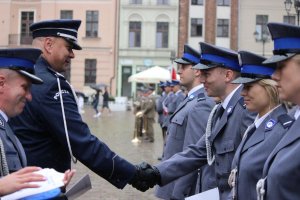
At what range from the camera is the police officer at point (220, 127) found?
4398 millimetres

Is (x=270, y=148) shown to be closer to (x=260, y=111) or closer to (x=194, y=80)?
(x=260, y=111)

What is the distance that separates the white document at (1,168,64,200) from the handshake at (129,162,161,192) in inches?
71.3

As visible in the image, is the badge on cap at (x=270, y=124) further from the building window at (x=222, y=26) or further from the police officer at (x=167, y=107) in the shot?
the building window at (x=222, y=26)

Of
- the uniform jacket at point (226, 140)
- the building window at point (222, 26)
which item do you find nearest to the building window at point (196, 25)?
the building window at point (222, 26)

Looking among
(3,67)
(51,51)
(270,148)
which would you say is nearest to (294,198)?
(270,148)

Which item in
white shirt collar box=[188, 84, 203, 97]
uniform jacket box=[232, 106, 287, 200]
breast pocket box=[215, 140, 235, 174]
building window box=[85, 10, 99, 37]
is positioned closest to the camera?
uniform jacket box=[232, 106, 287, 200]

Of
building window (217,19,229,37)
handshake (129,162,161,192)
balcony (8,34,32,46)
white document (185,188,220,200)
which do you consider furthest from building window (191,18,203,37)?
white document (185,188,220,200)

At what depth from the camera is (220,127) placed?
4516 mm

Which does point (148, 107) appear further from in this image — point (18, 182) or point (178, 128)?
point (18, 182)

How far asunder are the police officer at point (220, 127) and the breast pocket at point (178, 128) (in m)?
0.75

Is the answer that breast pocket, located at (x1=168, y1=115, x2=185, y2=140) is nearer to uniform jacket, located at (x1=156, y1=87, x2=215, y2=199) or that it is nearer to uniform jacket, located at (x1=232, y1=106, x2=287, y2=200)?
uniform jacket, located at (x1=156, y1=87, x2=215, y2=199)

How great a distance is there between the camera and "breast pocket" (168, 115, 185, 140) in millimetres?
5801

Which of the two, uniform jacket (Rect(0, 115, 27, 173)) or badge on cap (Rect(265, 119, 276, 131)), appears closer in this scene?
uniform jacket (Rect(0, 115, 27, 173))

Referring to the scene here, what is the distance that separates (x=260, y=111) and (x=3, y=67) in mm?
1866
